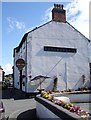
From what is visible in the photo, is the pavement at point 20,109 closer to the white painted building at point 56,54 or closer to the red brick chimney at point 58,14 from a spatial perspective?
the white painted building at point 56,54

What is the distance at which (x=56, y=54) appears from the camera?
2447cm

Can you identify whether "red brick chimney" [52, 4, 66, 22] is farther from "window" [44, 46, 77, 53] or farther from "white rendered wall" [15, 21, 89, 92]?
"window" [44, 46, 77, 53]

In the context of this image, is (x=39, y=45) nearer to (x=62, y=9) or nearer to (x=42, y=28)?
(x=42, y=28)

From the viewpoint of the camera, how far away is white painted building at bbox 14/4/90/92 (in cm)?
2345

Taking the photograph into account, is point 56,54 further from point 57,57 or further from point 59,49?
point 59,49

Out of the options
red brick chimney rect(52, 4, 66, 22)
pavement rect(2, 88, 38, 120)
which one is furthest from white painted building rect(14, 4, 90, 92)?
pavement rect(2, 88, 38, 120)

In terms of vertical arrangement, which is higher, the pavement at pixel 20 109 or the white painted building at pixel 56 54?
the white painted building at pixel 56 54

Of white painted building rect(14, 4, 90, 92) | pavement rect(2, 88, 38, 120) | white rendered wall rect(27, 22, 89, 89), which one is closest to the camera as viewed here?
pavement rect(2, 88, 38, 120)

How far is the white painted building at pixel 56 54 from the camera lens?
2345 cm

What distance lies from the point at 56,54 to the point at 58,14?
4.67m

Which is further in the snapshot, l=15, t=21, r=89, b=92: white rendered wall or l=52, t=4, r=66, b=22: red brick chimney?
l=52, t=4, r=66, b=22: red brick chimney

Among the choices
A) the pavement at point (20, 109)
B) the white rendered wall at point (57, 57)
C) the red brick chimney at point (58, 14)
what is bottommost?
the pavement at point (20, 109)

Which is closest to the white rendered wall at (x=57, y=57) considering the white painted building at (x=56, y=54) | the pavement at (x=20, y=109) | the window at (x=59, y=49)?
the white painted building at (x=56, y=54)

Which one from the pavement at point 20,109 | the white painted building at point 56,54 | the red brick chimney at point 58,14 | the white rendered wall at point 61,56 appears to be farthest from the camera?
the red brick chimney at point 58,14
